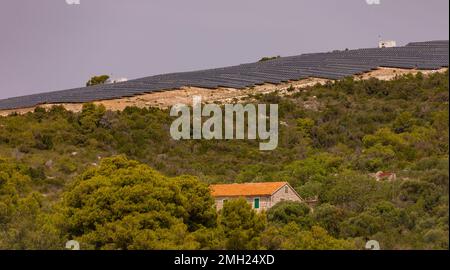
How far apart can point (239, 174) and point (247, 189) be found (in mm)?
7165

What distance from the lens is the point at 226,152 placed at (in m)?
51.8

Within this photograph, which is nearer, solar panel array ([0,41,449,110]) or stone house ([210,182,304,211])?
stone house ([210,182,304,211])

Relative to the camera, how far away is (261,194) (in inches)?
1540

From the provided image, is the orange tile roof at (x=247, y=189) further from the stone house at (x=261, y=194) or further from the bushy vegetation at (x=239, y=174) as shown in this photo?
the bushy vegetation at (x=239, y=174)

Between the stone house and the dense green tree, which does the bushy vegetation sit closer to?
the dense green tree

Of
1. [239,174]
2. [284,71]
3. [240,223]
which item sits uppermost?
[284,71]

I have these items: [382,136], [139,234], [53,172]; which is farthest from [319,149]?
[139,234]

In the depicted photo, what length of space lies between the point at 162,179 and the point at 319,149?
21.6 metres

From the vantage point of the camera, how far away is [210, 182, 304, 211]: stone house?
3862cm

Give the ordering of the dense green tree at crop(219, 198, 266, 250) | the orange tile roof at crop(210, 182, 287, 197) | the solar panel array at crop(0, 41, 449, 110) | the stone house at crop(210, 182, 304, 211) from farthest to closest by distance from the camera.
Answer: the solar panel array at crop(0, 41, 449, 110)
the orange tile roof at crop(210, 182, 287, 197)
the stone house at crop(210, 182, 304, 211)
the dense green tree at crop(219, 198, 266, 250)

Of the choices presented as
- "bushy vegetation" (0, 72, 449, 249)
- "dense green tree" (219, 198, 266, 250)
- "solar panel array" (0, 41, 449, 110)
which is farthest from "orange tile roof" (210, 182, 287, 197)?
"solar panel array" (0, 41, 449, 110)

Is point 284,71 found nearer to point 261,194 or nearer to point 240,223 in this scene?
point 261,194

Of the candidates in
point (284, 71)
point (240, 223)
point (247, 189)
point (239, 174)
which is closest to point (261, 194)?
point (247, 189)

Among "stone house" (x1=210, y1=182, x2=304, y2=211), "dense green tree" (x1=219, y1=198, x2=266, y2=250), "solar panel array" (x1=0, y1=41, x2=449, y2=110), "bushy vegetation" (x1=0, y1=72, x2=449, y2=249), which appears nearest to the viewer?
"bushy vegetation" (x1=0, y1=72, x2=449, y2=249)
